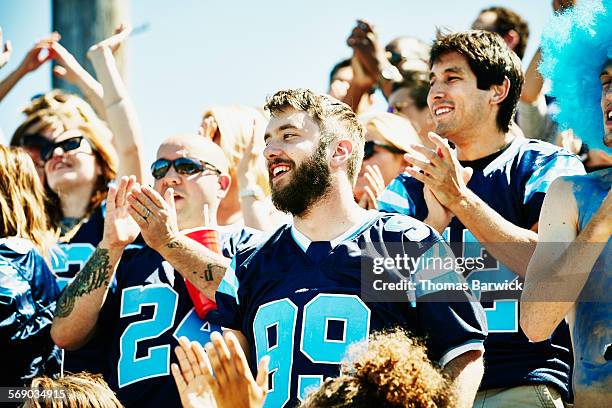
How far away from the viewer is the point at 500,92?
14.6 ft

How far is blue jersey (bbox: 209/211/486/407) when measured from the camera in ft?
11.2

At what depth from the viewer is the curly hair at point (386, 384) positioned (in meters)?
2.68

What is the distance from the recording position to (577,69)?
154 inches

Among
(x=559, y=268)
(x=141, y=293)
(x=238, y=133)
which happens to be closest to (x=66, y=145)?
(x=238, y=133)

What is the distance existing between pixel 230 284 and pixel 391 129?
159cm

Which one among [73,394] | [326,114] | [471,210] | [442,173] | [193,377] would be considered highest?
[326,114]

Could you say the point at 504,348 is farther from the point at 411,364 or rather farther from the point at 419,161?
the point at 411,364

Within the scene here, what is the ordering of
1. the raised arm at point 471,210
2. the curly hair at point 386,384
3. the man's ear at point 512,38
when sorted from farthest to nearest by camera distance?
the man's ear at point 512,38
the raised arm at point 471,210
the curly hair at point 386,384

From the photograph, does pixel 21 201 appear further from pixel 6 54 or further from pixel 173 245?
pixel 6 54

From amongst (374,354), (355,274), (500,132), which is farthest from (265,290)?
(500,132)

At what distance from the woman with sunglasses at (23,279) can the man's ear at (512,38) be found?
98.1 inches

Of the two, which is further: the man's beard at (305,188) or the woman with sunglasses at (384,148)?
the woman with sunglasses at (384,148)

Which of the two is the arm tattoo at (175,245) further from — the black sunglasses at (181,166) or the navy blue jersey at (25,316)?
the navy blue jersey at (25,316)

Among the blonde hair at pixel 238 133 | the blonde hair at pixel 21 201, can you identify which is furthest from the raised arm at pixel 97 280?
the blonde hair at pixel 238 133
